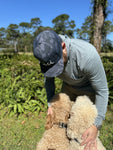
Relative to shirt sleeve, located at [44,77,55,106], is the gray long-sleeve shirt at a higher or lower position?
higher

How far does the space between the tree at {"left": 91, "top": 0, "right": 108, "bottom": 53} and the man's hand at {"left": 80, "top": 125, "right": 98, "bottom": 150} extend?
14.5 ft

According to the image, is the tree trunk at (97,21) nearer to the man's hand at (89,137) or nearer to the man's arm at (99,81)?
the man's arm at (99,81)

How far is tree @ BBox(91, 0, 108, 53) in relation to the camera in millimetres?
4898

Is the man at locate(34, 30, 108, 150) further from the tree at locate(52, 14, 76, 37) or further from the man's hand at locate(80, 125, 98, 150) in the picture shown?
the tree at locate(52, 14, 76, 37)

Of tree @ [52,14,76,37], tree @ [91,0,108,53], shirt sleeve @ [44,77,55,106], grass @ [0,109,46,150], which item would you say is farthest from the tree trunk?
tree @ [52,14,76,37]

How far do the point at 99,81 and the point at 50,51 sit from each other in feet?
1.89

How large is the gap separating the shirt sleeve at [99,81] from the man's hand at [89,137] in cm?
8

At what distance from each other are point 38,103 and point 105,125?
1804mm

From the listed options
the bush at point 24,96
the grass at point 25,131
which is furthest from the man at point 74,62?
the bush at point 24,96

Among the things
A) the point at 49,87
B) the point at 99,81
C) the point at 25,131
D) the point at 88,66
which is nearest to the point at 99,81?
the point at 99,81

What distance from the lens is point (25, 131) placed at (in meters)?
3.10

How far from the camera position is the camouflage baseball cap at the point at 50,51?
114 cm

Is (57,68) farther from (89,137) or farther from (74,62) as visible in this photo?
(89,137)

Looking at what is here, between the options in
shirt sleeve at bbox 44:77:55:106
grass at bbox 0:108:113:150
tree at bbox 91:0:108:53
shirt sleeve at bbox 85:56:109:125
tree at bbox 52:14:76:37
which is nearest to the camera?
shirt sleeve at bbox 85:56:109:125
